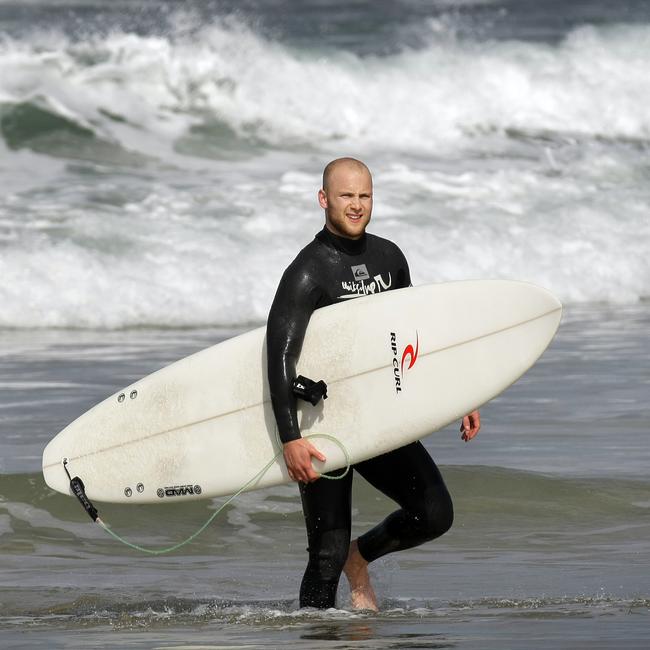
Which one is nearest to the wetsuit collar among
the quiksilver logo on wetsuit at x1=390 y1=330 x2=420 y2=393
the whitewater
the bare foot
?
the quiksilver logo on wetsuit at x1=390 y1=330 x2=420 y2=393

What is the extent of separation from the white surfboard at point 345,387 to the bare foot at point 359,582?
0.32 meters

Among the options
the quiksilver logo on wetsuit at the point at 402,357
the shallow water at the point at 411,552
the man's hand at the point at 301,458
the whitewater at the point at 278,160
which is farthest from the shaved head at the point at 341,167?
the whitewater at the point at 278,160

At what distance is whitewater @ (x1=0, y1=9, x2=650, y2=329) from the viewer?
13.0 meters

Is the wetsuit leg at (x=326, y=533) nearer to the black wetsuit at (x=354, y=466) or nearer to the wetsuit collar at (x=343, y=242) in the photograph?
the black wetsuit at (x=354, y=466)

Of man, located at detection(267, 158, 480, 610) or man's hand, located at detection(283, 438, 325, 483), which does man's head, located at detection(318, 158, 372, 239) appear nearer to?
man, located at detection(267, 158, 480, 610)

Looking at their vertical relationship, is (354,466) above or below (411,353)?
below

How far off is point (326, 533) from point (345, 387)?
459 millimetres

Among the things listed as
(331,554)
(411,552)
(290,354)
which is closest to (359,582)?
(331,554)

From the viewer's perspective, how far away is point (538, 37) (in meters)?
22.3

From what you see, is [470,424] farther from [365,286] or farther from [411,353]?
[365,286]

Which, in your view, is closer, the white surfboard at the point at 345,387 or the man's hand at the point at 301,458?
the man's hand at the point at 301,458

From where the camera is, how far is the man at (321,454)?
423 cm

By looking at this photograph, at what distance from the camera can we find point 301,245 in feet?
45.9

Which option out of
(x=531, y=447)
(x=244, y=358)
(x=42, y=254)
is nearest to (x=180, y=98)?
(x=42, y=254)
